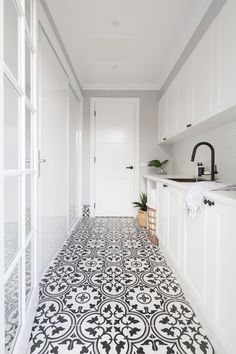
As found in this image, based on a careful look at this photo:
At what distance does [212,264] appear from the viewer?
1.04 m

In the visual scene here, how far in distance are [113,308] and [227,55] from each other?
187 cm

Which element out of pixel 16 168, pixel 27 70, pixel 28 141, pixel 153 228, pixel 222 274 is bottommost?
pixel 153 228

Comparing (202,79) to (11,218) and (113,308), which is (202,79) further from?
(113,308)

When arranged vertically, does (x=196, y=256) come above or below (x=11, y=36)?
below

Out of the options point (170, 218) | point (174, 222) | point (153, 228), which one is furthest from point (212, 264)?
point (153, 228)

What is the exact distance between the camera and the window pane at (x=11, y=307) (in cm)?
86

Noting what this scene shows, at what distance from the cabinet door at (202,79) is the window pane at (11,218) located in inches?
59.3

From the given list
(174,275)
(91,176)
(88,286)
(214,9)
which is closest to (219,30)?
(214,9)

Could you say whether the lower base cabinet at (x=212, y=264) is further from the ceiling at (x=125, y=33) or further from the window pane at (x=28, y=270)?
the ceiling at (x=125, y=33)

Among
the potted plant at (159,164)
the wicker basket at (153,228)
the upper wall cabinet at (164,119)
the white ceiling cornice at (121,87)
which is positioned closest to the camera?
the wicker basket at (153,228)

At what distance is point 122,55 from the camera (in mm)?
2574

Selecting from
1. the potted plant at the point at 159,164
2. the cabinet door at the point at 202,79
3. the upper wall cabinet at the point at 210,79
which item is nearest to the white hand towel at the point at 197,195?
the upper wall cabinet at the point at 210,79

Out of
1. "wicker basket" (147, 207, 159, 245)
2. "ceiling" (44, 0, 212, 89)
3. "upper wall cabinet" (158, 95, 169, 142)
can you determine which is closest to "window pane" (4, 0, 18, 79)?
"ceiling" (44, 0, 212, 89)

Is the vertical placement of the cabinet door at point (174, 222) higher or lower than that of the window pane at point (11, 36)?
lower
